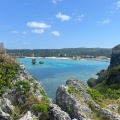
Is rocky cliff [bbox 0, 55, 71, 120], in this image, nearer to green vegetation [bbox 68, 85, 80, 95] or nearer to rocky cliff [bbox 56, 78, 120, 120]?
rocky cliff [bbox 56, 78, 120, 120]

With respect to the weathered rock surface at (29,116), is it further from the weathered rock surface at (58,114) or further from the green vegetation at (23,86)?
the green vegetation at (23,86)

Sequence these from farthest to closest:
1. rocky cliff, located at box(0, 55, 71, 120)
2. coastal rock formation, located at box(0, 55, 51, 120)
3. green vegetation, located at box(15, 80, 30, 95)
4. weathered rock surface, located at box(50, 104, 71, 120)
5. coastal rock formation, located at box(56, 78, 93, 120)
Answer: green vegetation, located at box(15, 80, 30, 95), coastal rock formation, located at box(56, 78, 93, 120), coastal rock formation, located at box(0, 55, 51, 120), rocky cliff, located at box(0, 55, 71, 120), weathered rock surface, located at box(50, 104, 71, 120)

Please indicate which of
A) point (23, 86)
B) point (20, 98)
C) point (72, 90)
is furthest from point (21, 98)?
point (72, 90)

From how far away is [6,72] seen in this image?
1069 inches

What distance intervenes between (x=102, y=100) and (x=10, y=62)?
9.95m

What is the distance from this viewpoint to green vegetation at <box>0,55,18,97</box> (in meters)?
24.4

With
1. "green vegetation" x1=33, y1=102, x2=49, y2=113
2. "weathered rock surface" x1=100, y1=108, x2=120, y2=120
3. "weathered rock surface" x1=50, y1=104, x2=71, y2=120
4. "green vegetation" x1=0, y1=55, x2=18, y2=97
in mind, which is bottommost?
"weathered rock surface" x1=100, y1=108, x2=120, y2=120

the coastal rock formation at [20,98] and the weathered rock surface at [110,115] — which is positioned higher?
the coastal rock formation at [20,98]

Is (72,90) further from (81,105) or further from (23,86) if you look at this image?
(23,86)

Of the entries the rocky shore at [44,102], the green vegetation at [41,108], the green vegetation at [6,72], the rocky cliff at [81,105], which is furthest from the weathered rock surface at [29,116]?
the green vegetation at [6,72]

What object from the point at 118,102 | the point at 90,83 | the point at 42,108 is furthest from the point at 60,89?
the point at 90,83

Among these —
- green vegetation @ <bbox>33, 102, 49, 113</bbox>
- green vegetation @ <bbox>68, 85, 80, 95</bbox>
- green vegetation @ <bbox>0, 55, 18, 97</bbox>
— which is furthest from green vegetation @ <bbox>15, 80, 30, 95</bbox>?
green vegetation @ <bbox>68, 85, 80, 95</bbox>

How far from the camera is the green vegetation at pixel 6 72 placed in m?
24.4

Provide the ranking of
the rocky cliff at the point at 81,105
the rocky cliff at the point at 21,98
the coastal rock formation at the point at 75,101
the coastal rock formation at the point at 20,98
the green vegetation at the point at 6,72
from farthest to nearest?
the green vegetation at the point at 6,72, the rocky cliff at the point at 81,105, the coastal rock formation at the point at 75,101, the coastal rock formation at the point at 20,98, the rocky cliff at the point at 21,98
